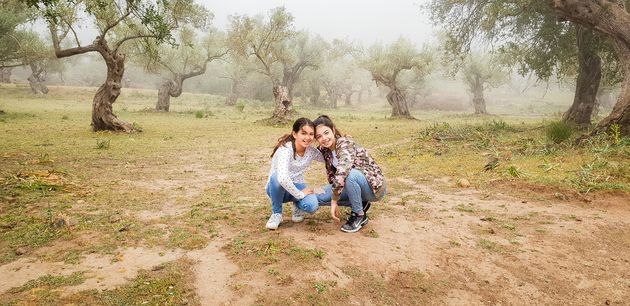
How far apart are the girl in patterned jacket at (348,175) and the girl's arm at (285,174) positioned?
41cm

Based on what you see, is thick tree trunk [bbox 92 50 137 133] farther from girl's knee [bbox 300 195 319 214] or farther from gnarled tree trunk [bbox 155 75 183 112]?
gnarled tree trunk [bbox 155 75 183 112]

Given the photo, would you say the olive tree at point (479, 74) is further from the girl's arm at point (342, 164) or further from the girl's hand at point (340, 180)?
the girl's hand at point (340, 180)

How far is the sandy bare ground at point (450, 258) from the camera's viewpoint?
323 centimetres

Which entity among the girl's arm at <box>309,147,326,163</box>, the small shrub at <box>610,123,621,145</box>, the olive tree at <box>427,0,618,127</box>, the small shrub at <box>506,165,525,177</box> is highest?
the olive tree at <box>427,0,618,127</box>

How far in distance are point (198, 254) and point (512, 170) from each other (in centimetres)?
596

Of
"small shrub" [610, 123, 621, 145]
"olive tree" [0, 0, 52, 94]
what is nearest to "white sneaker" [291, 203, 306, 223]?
"small shrub" [610, 123, 621, 145]

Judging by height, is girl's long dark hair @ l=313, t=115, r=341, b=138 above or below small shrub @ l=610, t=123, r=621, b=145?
above

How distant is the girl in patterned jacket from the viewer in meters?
A: 4.39

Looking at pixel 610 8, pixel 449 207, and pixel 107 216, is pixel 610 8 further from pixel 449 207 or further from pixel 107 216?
pixel 107 216

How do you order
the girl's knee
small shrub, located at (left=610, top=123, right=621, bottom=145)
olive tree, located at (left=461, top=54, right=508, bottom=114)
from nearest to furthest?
the girl's knee, small shrub, located at (left=610, top=123, right=621, bottom=145), olive tree, located at (left=461, top=54, right=508, bottom=114)

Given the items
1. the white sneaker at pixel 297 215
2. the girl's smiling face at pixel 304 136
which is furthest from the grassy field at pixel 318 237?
the girl's smiling face at pixel 304 136

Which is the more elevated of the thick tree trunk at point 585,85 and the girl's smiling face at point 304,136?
the thick tree trunk at point 585,85

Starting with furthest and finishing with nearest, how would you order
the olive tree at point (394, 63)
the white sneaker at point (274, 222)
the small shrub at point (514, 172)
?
the olive tree at point (394, 63) → the small shrub at point (514, 172) → the white sneaker at point (274, 222)

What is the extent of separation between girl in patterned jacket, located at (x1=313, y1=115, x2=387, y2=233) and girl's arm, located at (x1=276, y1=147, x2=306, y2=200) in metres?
0.41
